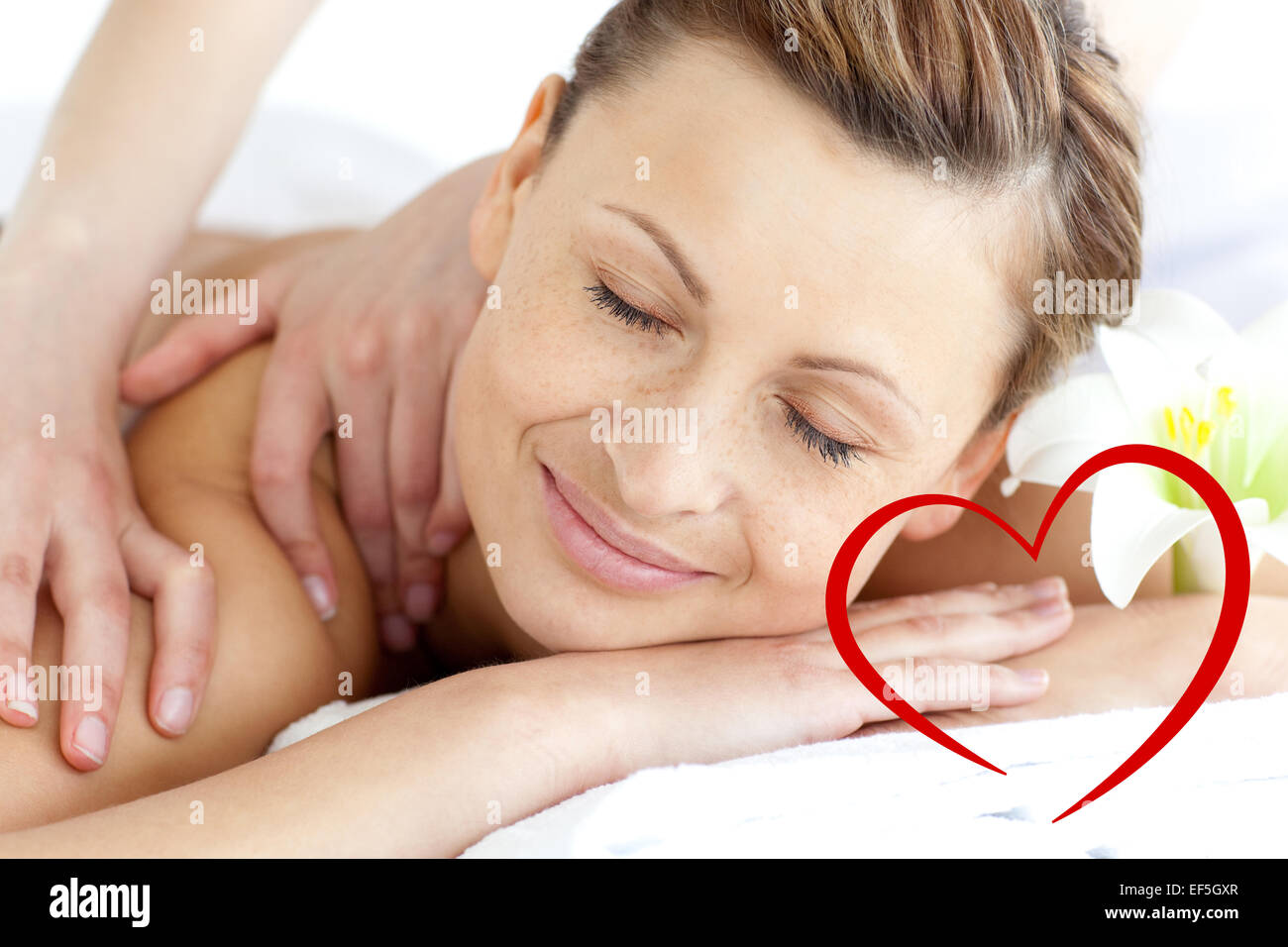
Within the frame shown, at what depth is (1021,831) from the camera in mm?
887

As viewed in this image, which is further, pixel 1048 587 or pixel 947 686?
pixel 1048 587

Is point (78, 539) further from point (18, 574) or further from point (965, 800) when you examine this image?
point (965, 800)

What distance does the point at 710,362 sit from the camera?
3.27 ft

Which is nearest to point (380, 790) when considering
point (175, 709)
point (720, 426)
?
point (175, 709)

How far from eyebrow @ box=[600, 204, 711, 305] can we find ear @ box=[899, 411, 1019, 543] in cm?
39

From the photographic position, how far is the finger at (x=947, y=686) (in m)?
1.06

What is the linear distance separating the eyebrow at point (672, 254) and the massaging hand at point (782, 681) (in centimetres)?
34

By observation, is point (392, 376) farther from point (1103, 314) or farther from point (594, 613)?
point (1103, 314)

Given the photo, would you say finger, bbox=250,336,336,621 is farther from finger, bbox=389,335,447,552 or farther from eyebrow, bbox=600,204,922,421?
eyebrow, bbox=600,204,922,421

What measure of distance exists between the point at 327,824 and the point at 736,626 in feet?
1.50

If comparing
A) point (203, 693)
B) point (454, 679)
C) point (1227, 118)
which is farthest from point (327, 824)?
point (1227, 118)

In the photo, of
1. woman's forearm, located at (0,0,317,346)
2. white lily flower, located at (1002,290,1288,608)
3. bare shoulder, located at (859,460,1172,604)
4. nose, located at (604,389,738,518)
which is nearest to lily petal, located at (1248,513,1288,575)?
white lily flower, located at (1002,290,1288,608)

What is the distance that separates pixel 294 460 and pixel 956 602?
0.78 m
